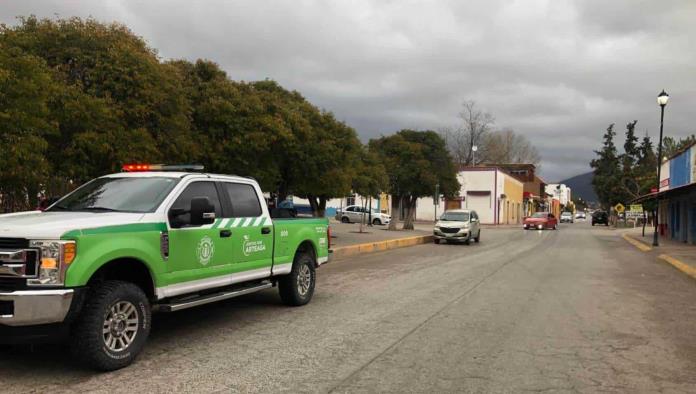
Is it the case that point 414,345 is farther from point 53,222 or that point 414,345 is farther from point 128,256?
point 53,222

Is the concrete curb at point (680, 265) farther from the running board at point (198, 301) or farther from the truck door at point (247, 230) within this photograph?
the running board at point (198, 301)

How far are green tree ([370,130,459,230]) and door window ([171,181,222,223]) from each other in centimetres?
2633

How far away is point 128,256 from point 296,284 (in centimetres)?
366

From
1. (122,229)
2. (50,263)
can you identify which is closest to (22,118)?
(122,229)

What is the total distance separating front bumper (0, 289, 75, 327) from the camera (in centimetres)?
476

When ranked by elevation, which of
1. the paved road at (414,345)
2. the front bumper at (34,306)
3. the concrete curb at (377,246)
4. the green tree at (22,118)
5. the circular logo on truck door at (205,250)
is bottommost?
the paved road at (414,345)

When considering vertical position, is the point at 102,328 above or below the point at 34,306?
below

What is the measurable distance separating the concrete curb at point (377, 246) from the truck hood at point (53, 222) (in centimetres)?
995

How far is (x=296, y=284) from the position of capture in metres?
8.84

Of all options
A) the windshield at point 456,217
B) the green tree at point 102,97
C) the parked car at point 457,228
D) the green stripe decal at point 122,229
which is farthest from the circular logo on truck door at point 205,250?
the windshield at point 456,217

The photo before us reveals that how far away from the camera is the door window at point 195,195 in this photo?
6461mm

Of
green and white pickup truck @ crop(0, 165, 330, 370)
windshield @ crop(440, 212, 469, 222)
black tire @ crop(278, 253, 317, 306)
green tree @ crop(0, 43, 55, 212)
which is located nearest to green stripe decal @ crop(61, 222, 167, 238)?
green and white pickup truck @ crop(0, 165, 330, 370)

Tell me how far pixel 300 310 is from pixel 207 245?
99.7 inches

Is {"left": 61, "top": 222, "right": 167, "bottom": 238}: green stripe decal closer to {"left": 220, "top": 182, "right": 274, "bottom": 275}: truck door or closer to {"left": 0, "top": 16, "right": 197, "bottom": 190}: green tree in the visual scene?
{"left": 220, "top": 182, "right": 274, "bottom": 275}: truck door
